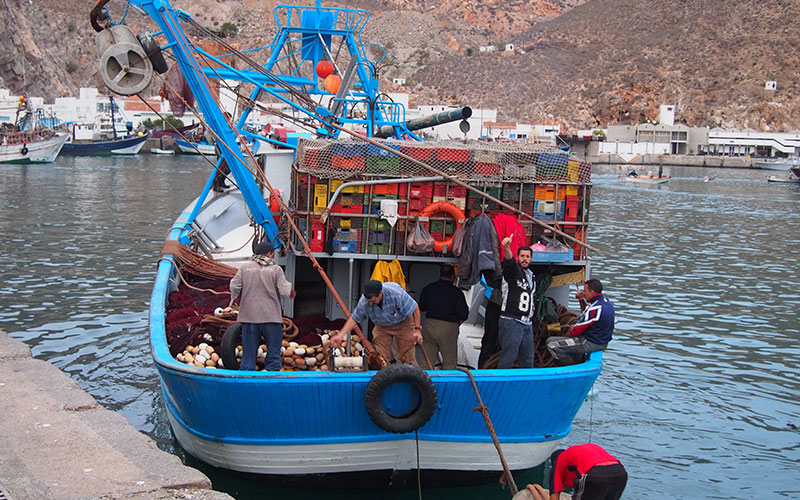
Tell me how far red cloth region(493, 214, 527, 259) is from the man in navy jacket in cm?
88

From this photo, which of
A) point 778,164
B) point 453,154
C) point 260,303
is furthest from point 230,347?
point 778,164

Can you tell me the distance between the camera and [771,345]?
15.1 metres

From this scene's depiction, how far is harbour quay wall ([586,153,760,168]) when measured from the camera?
99938 mm

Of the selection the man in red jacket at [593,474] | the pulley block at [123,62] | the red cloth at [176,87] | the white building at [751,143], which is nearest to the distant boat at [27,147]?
the red cloth at [176,87]

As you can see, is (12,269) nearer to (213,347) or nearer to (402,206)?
(213,347)

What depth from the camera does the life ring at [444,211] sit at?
8.80 m

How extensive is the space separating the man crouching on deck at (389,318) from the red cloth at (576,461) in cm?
240

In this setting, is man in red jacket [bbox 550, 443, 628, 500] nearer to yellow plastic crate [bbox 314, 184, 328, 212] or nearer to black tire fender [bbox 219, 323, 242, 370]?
black tire fender [bbox 219, 323, 242, 370]

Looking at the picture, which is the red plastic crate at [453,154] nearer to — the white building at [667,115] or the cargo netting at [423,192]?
the cargo netting at [423,192]

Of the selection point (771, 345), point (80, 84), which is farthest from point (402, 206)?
point (80, 84)

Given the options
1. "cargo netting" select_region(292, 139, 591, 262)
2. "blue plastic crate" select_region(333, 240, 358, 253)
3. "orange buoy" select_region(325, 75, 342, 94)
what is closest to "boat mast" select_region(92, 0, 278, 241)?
"cargo netting" select_region(292, 139, 591, 262)

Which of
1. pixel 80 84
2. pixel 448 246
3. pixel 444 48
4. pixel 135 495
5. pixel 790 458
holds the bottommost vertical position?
pixel 790 458

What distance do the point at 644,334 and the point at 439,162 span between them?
8.32 m

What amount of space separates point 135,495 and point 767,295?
17.6 m
